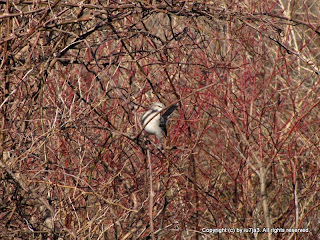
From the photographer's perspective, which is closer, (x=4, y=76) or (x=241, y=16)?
(x=4, y=76)

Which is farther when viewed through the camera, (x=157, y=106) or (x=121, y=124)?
(x=121, y=124)

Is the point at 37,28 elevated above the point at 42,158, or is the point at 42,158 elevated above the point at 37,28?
the point at 37,28

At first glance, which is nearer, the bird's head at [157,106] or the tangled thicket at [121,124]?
the tangled thicket at [121,124]

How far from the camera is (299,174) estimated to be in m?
6.35

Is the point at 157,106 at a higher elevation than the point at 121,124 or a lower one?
higher

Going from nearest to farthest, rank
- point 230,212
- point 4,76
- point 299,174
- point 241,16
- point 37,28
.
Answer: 1. point 37,28
2. point 4,76
3. point 241,16
4. point 230,212
5. point 299,174

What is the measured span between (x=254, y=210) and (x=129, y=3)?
3.39 m

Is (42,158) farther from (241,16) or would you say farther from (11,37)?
(241,16)

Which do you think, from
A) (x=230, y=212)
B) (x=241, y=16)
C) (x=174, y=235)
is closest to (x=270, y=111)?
(x=230, y=212)

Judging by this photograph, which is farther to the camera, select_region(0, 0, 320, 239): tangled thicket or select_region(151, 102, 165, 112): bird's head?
select_region(151, 102, 165, 112): bird's head

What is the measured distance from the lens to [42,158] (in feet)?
10.9

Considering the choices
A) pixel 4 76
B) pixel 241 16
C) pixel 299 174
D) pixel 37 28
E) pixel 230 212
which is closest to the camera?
pixel 37 28

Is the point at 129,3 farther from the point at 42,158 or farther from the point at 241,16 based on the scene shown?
the point at 42,158

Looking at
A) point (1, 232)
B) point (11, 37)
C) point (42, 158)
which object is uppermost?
point (11, 37)
